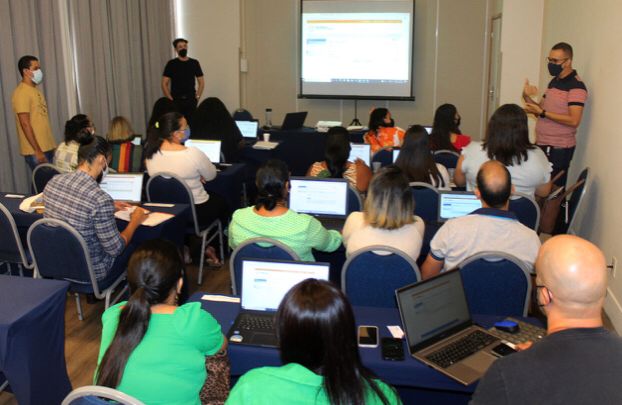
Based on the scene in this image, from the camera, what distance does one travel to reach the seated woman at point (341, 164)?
4.62m

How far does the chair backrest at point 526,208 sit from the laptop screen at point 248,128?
4.04m

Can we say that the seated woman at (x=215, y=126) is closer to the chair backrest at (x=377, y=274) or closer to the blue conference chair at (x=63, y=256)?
the blue conference chair at (x=63, y=256)

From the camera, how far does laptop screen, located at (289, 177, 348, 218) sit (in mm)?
4199

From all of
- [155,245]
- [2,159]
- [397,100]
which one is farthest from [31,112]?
[397,100]

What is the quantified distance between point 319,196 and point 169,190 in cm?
121

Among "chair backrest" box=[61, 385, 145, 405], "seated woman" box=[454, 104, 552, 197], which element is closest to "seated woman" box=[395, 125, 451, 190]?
"seated woman" box=[454, 104, 552, 197]

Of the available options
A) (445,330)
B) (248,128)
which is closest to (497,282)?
(445,330)

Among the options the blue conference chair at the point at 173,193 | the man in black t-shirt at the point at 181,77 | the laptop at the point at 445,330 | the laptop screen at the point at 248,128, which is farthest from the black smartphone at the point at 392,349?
the man in black t-shirt at the point at 181,77

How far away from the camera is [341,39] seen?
9617 millimetres

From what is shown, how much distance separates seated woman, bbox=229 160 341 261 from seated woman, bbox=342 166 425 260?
0.23 metres

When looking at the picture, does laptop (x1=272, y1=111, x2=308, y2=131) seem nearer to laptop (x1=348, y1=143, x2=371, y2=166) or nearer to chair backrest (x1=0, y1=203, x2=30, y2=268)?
laptop (x1=348, y1=143, x2=371, y2=166)

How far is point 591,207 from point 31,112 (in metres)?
5.10

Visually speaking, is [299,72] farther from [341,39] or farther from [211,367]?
[211,367]

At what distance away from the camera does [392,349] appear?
227 cm
